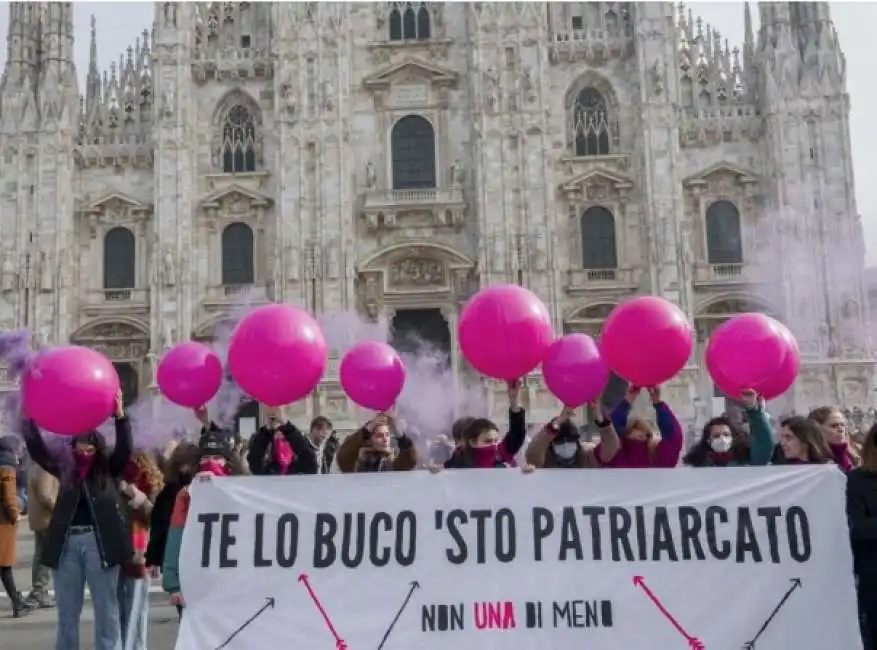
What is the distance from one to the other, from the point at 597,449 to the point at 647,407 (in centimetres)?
1833

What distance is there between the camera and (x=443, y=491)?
640cm

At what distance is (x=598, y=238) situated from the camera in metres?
28.7

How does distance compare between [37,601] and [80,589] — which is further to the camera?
[37,601]

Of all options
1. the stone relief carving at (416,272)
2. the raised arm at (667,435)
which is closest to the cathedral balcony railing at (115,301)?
the stone relief carving at (416,272)

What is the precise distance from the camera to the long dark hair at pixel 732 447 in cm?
746

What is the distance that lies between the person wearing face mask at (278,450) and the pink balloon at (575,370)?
1982mm

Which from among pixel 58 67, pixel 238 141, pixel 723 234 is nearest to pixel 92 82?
pixel 58 67

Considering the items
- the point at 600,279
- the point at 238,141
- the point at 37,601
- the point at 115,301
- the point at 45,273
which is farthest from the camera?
the point at 238,141

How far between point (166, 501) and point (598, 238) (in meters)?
23.1

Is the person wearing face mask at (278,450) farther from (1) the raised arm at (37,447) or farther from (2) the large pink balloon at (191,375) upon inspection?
(1) the raised arm at (37,447)

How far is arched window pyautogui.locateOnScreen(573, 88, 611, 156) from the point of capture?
29047 millimetres

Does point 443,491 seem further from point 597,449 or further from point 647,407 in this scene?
point 647,407

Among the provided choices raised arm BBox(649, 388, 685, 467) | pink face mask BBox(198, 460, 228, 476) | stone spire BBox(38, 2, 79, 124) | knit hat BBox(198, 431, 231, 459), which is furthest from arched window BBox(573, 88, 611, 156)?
pink face mask BBox(198, 460, 228, 476)

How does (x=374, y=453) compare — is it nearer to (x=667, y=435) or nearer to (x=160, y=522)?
(x=160, y=522)
